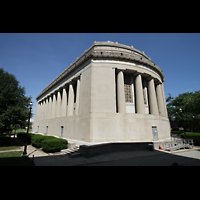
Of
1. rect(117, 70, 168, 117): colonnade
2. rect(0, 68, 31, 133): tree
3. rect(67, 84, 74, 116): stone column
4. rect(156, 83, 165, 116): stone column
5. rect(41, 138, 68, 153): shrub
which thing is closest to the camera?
rect(41, 138, 68, 153): shrub

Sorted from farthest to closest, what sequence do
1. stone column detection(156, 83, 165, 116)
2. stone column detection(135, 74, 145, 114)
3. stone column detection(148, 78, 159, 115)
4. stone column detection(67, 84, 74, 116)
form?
stone column detection(156, 83, 165, 116) → stone column detection(67, 84, 74, 116) → stone column detection(148, 78, 159, 115) → stone column detection(135, 74, 145, 114)

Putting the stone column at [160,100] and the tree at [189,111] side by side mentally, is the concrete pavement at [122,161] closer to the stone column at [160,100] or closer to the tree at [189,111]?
the tree at [189,111]

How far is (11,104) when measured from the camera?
18.9 metres

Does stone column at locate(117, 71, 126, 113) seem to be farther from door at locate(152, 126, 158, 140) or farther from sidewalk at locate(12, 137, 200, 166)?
sidewalk at locate(12, 137, 200, 166)

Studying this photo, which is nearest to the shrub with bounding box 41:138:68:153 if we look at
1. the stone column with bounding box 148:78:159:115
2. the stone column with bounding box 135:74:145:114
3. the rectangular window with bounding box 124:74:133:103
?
the rectangular window with bounding box 124:74:133:103

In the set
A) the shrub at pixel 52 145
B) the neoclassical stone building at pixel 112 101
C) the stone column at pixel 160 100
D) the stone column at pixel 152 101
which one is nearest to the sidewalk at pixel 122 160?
the shrub at pixel 52 145

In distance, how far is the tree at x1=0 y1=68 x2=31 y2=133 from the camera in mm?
17578

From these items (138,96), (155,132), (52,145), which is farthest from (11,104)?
(155,132)

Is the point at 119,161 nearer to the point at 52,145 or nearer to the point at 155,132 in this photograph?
the point at 52,145

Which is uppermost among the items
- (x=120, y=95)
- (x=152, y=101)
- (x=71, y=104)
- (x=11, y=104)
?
(x=120, y=95)

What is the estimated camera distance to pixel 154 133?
62.5 ft

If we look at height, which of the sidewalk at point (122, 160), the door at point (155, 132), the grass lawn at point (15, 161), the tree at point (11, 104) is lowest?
the sidewalk at point (122, 160)

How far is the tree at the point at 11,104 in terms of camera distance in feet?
57.7
